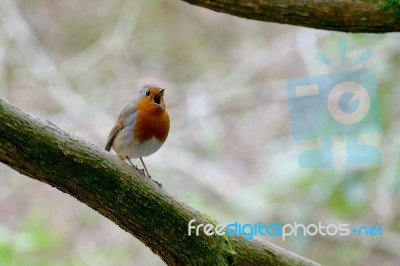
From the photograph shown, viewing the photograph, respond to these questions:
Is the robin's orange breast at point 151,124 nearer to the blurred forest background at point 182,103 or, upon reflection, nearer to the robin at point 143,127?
the robin at point 143,127

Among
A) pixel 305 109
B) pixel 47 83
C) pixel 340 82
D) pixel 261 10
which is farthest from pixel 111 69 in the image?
pixel 261 10

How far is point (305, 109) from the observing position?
3594mm

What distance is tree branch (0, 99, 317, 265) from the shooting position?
1.53 m

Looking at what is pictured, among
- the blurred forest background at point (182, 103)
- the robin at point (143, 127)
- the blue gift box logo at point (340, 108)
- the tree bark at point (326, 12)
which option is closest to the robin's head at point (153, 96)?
the robin at point (143, 127)

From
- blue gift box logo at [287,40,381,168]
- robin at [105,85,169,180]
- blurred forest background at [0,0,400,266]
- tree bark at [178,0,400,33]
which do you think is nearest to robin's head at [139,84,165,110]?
robin at [105,85,169,180]

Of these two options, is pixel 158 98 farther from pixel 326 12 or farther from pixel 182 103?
pixel 182 103

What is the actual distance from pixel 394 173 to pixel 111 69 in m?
2.77

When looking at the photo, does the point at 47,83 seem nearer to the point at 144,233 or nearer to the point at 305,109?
the point at 305,109

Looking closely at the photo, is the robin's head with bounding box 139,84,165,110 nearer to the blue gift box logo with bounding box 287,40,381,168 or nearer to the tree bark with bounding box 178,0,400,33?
the tree bark with bounding box 178,0,400,33

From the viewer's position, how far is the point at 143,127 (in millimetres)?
2193

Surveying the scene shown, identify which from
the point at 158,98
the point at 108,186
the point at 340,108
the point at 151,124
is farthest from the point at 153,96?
the point at 340,108

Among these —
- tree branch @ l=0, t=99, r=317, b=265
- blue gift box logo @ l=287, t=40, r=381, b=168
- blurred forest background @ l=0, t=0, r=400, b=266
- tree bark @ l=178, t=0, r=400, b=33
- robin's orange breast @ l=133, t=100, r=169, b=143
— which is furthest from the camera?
blurred forest background @ l=0, t=0, r=400, b=266

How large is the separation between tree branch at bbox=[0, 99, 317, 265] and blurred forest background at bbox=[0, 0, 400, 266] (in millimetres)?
1974

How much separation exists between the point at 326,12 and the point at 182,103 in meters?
3.17
